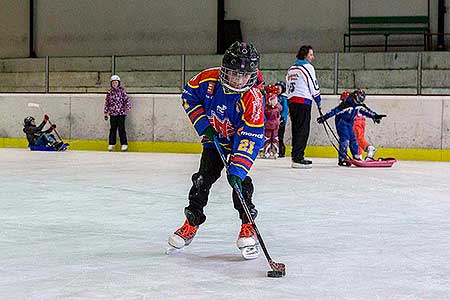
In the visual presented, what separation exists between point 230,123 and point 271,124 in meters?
7.53

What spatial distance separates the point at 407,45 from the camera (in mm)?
17922

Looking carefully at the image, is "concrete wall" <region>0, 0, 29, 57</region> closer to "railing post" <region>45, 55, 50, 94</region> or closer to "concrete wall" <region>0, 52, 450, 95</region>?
"concrete wall" <region>0, 52, 450, 95</region>

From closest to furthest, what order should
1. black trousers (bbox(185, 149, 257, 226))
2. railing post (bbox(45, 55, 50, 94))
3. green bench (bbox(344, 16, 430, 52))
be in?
black trousers (bbox(185, 149, 257, 226)) → green bench (bbox(344, 16, 430, 52)) → railing post (bbox(45, 55, 50, 94))

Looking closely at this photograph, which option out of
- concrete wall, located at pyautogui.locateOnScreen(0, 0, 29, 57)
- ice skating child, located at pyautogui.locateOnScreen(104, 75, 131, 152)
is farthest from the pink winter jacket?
concrete wall, located at pyautogui.locateOnScreen(0, 0, 29, 57)

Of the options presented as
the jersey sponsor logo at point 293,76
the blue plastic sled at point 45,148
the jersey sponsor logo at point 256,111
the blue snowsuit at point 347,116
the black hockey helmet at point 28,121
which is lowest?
the blue plastic sled at point 45,148

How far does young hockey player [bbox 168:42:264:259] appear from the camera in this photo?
366 cm

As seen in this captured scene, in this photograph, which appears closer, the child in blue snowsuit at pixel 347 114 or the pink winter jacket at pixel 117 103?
the child in blue snowsuit at pixel 347 114

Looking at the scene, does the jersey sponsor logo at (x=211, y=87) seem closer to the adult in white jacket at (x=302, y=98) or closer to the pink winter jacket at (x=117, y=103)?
the adult in white jacket at (x=302, y=98)

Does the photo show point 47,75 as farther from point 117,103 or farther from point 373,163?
point 373,163

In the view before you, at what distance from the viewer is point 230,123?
385 cm

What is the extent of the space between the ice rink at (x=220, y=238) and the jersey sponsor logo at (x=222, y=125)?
0.61m

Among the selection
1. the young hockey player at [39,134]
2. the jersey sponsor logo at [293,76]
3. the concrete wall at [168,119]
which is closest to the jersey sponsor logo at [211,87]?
the jersey sponsor logo at [293,76]

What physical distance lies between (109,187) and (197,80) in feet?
11.5

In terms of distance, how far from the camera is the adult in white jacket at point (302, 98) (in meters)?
9.53
